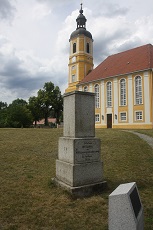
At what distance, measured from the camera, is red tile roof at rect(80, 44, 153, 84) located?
35.3 meters

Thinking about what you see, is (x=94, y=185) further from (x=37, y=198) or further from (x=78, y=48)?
(x=78, y=48)

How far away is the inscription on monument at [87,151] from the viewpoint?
20.1 feet

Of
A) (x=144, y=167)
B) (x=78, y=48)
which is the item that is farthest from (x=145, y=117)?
(x=144, y=167)

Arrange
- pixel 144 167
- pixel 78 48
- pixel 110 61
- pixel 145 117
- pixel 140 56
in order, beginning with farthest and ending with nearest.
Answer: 1. pixel 78 48
2. pixel 110 61
3. pixel 140 56
4. pixel 145 117
5. pixel 144 167

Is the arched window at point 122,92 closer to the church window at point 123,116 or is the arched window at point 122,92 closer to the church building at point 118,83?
the church building at point 118,83

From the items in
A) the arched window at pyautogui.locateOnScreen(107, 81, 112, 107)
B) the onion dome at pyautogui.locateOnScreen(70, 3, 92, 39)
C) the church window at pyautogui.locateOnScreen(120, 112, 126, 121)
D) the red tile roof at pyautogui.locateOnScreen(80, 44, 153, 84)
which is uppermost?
the onion dome at pyautogui.locateOnScreen(70, 3, 92, 39)

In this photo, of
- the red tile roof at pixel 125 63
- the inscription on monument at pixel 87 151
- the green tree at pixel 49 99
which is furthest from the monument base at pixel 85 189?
the green tree at pixel 49 99

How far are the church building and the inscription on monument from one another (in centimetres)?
2822

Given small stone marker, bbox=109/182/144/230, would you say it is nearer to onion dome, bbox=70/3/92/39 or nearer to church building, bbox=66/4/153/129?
church building, bbox=66/4/153/129

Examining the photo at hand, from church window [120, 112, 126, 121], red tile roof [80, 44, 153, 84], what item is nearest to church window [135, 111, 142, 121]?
church window [120, 112, 126, 121]

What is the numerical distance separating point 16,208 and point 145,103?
31152 mm

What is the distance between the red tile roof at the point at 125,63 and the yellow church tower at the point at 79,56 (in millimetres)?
3437

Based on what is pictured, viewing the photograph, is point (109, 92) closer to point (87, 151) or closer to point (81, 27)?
point (81, 27)

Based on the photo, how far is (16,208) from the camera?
4.96 m
